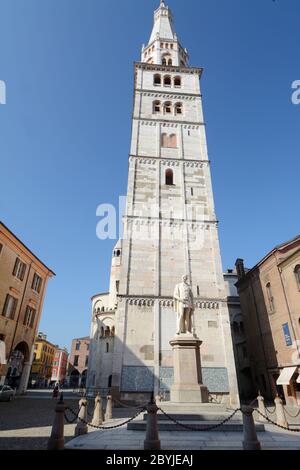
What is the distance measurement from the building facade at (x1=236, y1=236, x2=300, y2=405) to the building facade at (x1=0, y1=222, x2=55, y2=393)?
65.3 feet

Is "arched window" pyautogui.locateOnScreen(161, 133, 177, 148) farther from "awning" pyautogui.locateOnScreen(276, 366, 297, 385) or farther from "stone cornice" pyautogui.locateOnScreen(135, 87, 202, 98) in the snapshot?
"awning" pyautogui.locateOnScreen(276, 366, 297, 385)

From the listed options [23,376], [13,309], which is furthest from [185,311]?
[23,376]

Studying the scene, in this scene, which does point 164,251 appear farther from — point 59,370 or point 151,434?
point 59,370

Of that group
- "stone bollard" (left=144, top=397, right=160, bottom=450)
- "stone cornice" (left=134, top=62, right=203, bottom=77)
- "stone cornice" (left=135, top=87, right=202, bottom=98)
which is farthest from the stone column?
"stone cornice" (left=134, top=62, right=203, bottom=77)

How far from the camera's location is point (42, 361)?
66438 millimetres

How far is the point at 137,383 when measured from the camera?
15680 millimetres

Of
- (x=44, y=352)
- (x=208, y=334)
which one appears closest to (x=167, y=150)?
(x=208, y=334)

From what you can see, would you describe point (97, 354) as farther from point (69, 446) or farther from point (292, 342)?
point (69, 446)

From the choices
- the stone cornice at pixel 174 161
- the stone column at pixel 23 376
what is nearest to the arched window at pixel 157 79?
the stone cornice at pixel 174 161

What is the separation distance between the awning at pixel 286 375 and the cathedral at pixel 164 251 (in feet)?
15.1

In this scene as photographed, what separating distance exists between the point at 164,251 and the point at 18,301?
1279 centimetres

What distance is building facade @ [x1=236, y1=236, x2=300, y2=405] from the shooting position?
18625 mm
